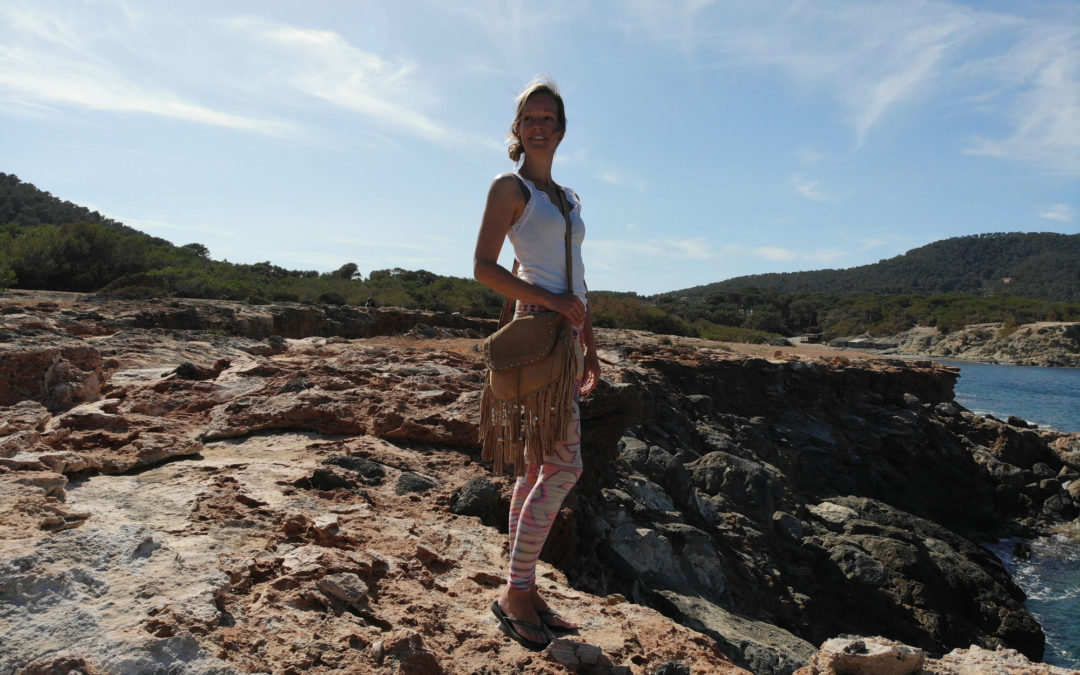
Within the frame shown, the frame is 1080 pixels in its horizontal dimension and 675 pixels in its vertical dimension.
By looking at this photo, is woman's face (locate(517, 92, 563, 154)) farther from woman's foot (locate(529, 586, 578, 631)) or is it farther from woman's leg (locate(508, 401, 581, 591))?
woman's foot (locate(529, 586, 578, 631))

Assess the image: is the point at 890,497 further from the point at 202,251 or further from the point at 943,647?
the point at 202,251

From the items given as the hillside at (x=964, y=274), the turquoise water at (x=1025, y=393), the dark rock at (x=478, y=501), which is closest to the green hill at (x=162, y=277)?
the dark rock at (x=478, y=501)

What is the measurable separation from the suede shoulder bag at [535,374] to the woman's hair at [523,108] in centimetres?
29

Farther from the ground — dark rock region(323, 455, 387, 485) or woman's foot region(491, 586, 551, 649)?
dark rock region(323, 455, 387, 485)

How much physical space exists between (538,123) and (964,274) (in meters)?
122

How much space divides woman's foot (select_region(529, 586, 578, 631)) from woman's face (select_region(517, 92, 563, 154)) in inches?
63.1

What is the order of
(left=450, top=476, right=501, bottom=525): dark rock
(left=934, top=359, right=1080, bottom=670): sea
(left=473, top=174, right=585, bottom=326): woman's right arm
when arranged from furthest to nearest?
(left=934, top=359, right=1080, bottom=670): sea
(left=450, top=476, right=501, bottom=525): dark rock
(left=473, top=174, right=585, bottom=326): woman's right arm

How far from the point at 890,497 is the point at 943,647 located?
6221mm

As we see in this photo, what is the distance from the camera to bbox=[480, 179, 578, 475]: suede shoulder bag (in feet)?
7.41

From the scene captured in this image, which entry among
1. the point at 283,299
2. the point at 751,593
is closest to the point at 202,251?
the point at 283,299

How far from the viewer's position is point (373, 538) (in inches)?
117

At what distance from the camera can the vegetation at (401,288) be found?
18.6 meters

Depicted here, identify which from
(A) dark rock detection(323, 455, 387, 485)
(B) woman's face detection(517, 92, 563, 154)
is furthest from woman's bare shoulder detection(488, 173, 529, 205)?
(A) dark rock detection(323, 455, 387, 485)

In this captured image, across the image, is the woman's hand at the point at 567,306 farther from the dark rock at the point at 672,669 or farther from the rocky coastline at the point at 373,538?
the dark rock at the point at 672,669
